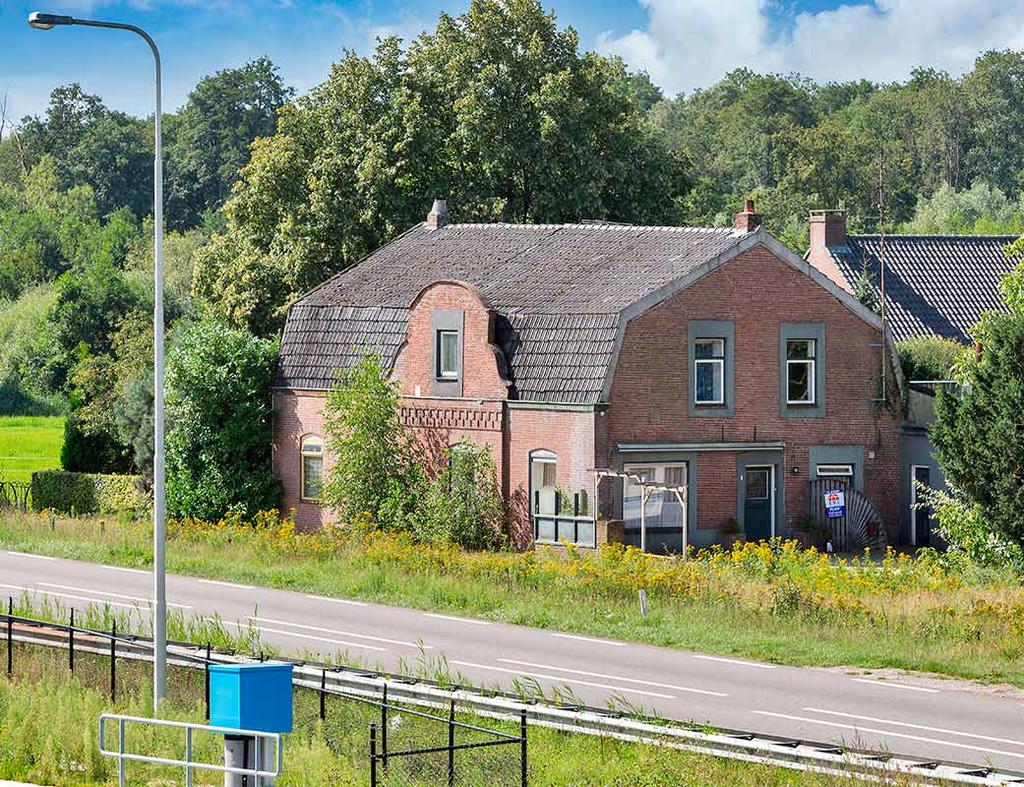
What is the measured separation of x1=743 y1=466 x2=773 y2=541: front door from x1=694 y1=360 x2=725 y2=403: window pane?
198 cm

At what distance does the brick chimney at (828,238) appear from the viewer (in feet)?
203

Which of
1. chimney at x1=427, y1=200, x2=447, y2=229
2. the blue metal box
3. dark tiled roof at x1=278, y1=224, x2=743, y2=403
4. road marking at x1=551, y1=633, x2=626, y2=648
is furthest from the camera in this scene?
chimney at x1=427, y1=200, x2=447, y2=229

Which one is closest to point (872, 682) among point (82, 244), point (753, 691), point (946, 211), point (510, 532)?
point (753, 691)

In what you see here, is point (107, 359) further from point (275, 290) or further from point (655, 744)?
point (655, 744)

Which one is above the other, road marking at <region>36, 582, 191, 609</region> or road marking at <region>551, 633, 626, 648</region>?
road marking at <region>36, 582, 191, 609</region>

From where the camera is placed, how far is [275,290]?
6388cm

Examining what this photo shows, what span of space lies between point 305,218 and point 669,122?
11494 centimetres

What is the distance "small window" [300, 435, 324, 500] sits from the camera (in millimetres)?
49844

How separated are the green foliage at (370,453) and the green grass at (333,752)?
19.8 meters

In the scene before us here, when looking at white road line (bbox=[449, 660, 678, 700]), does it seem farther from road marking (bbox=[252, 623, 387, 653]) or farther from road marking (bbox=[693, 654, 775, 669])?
road marking (bbox=[693, 654, 775, 669])

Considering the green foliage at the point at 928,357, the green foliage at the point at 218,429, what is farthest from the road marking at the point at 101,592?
the green foliage at the point at 928,357

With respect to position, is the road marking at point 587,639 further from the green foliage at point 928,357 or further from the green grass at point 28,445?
the green grass at point 28,445

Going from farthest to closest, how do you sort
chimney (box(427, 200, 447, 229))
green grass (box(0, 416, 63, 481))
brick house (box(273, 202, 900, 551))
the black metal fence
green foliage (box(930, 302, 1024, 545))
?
1. green grass (box(0, 416, 63, 481))
2. chimney (box(427, 200, 447, 229))
3. brick house (box(273, 202, 900, 551))
4. green foliage (box(930, 302, 1024, 545))
5. the black metal fence

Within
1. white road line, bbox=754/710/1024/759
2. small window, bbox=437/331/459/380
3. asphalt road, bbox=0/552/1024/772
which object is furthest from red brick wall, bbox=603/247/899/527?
white road line, bbox=754/710/1024/759
